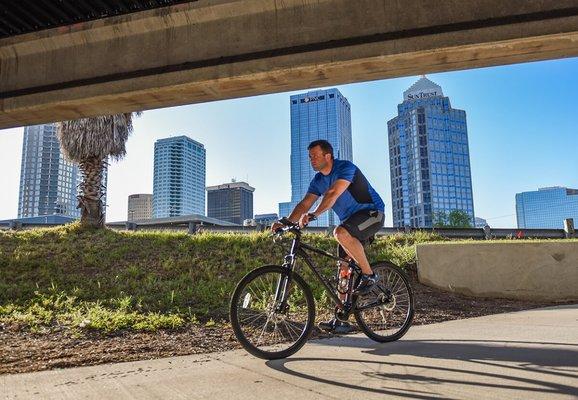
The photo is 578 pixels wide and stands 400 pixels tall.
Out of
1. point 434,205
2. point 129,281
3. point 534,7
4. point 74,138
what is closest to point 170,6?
point 534,7

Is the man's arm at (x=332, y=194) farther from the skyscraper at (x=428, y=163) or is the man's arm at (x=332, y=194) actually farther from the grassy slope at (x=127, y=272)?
the skyscraper at (x=428, y=163)

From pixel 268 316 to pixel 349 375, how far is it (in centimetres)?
Result: 100

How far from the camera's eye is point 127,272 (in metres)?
11.5

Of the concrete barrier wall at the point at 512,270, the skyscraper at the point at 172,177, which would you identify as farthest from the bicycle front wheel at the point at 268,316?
the skyscraper at the point at 172,177

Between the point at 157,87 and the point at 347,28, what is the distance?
2583 mm

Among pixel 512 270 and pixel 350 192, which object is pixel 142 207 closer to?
pixel 512 270

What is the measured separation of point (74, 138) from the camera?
17.8 meters

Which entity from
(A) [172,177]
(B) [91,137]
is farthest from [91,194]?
(A) [172,177]

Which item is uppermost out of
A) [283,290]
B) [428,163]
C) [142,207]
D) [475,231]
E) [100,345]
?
[428,163]

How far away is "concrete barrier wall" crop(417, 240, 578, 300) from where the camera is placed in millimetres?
9398

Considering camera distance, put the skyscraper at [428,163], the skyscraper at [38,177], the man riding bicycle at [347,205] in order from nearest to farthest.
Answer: the man riding bicycle at [347,205]
the skyscraper at [428,163]
the skyscraper at [38,177]

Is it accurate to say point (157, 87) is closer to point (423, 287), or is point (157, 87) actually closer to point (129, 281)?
point (129, 281)

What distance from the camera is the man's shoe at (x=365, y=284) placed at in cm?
488

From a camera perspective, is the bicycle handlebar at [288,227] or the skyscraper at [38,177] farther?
the skyscraper at [38,177]
